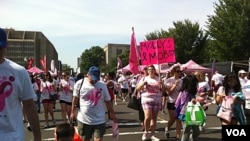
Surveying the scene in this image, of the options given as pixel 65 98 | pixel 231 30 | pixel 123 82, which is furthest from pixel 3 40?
pixel 231 30

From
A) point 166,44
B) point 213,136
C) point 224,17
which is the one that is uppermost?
point 224,17

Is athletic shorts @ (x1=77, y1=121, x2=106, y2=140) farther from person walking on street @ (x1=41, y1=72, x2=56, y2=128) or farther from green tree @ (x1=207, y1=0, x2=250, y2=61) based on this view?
green tree @ (x1=207, y1=0, x2=250, y2=61)

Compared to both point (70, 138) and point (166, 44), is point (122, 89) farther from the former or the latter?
point (70, 138)

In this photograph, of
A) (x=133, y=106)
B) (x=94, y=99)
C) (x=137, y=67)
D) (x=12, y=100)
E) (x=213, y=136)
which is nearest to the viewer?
(x=12, y=100)

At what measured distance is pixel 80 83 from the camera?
7305mm

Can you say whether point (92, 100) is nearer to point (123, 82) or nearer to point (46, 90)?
point (46, 90)

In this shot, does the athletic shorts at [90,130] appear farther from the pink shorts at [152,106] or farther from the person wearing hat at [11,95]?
the person wearing hat at [11,95]

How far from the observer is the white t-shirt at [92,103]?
23.1 ft

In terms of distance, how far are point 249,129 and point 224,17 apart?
34.4 meters

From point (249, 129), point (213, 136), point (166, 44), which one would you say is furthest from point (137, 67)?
point (249, 129)

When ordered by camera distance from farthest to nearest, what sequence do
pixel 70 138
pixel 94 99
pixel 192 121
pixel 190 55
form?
pixel 190 55 < pixel 192 121 < pixel 94 99 < pixel 70 138

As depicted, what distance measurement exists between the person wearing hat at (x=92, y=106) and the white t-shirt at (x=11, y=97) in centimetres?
340

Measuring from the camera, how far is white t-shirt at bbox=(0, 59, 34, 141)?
3.53m

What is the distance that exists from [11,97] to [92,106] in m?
3.52
